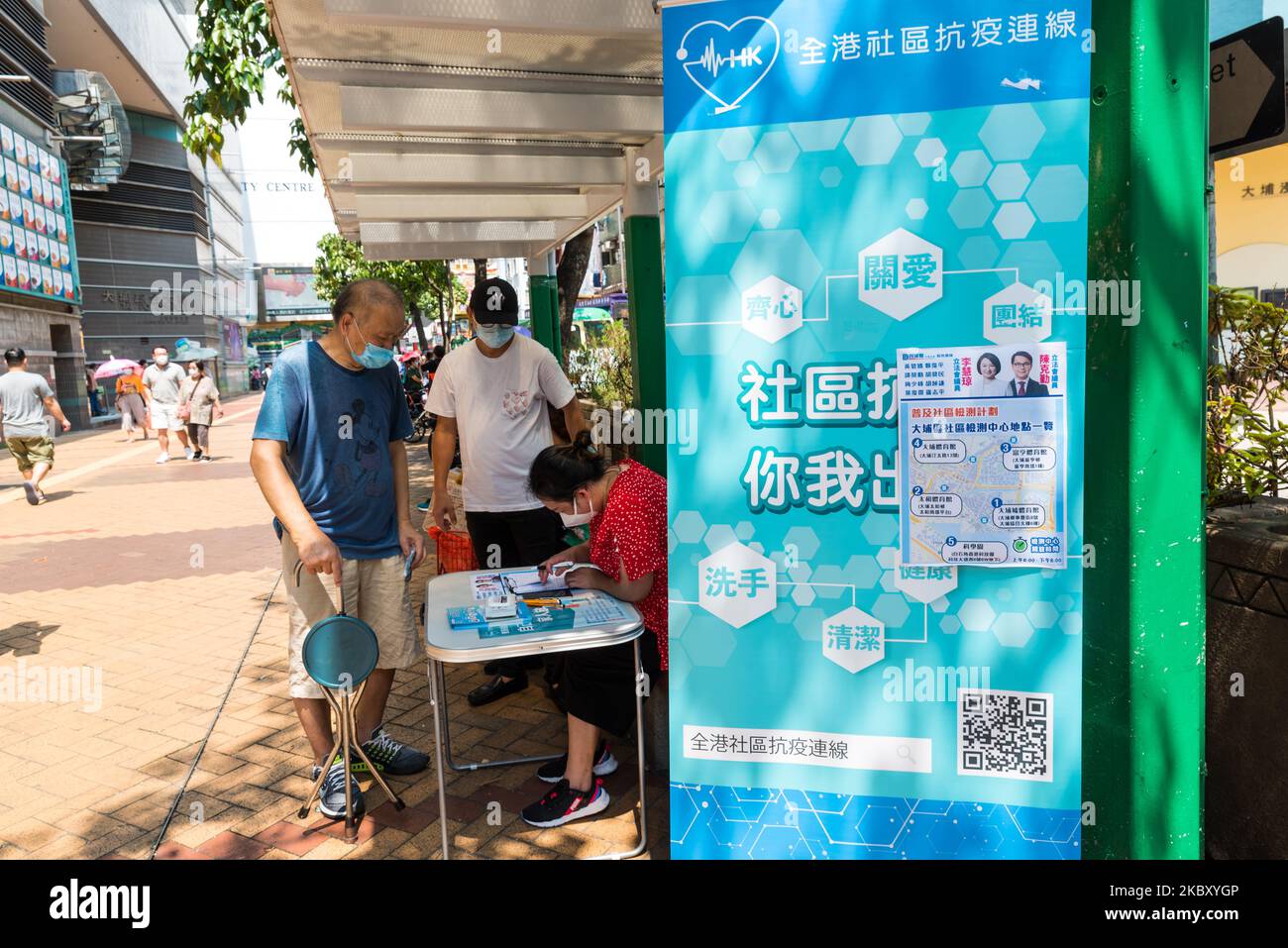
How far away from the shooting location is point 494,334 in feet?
13.6

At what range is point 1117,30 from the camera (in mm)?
2160

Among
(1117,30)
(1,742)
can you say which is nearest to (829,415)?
(1117,30)

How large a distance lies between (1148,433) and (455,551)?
3268 millimetres

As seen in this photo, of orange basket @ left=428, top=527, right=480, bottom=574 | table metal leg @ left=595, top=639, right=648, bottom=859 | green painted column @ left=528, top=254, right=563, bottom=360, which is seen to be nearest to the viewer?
table metal leg @ left=595, top=639, right=648, bottom=859

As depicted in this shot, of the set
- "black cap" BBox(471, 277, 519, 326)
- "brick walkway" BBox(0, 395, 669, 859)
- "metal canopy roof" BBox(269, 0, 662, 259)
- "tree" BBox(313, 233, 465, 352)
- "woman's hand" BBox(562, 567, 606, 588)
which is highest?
"tree" BBox(313, 233, 465, 352)

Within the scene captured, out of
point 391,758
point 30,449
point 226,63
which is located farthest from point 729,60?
point 30,449

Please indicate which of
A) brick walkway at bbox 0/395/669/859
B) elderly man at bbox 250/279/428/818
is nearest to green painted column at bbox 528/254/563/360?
brick walkway at bbox 0/395/669/859

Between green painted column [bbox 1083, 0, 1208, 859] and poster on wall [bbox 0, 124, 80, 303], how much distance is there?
23804mm

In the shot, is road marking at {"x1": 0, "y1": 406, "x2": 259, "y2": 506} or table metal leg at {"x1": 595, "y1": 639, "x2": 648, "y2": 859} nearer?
table metal leg at {"x1": 595, "y1": 639, "x2": 648, "y2": 859}

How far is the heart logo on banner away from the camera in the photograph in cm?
219

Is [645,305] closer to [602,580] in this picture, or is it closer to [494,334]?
[494,334]

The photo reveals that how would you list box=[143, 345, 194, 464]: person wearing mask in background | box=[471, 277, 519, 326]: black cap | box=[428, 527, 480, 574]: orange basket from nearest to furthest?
box=[471, 277, 519, 326]: black cap, box=[428, 527, 480, 574]: orange basket, box=[143, 345, 194, 464]: person wearing mask in background

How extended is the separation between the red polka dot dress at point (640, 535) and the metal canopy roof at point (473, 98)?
1.75 m

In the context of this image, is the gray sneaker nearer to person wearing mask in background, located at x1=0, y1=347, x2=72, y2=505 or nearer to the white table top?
the white table top
